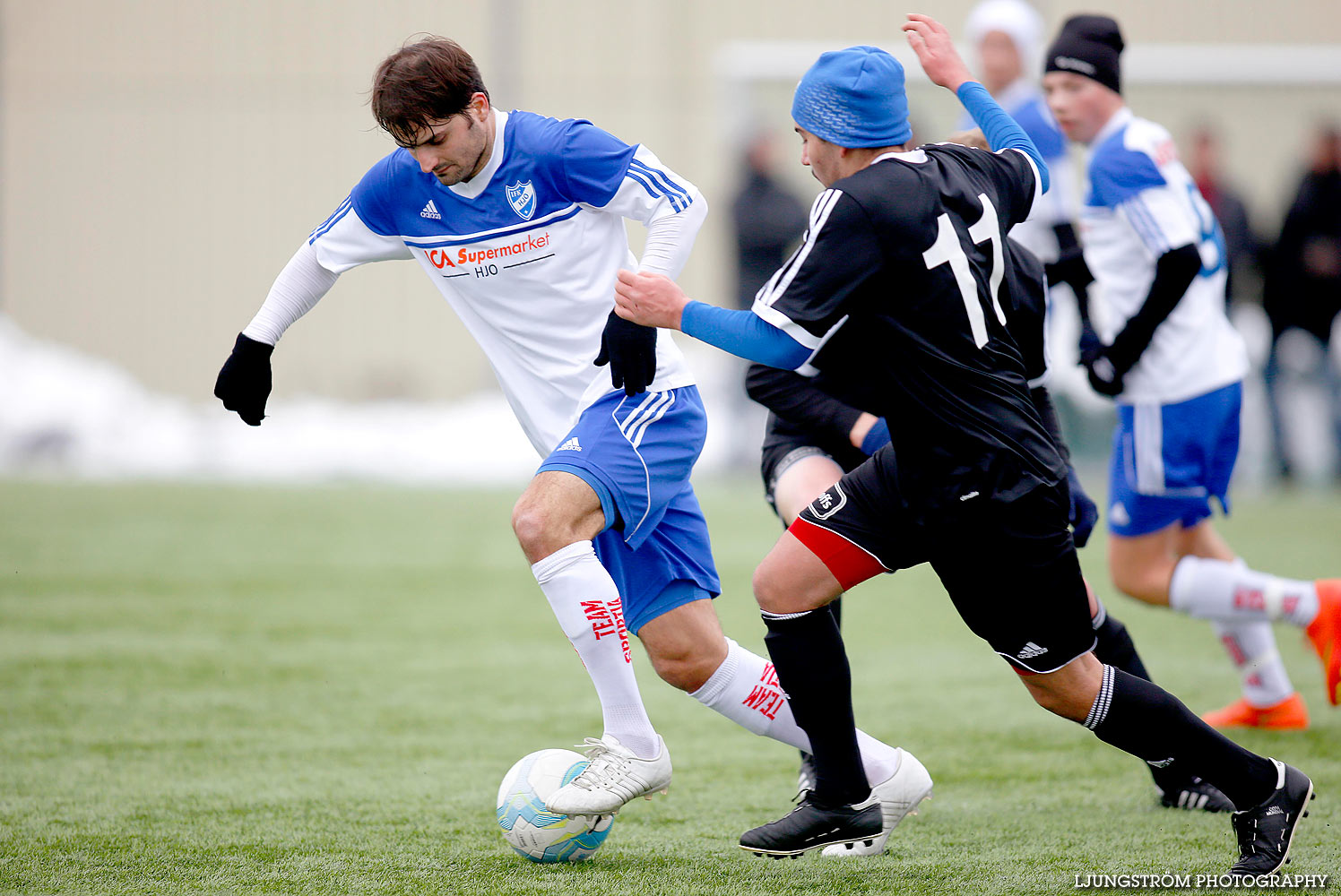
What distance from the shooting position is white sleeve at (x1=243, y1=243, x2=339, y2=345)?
13.0 ft

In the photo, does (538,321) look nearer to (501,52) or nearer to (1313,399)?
(1313,399)

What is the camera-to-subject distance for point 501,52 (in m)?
18.0

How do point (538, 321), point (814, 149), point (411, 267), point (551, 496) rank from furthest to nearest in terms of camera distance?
1. point (411, 267)
2. point (538, 321)
3. point (551, 496)
4. point (814, 149)

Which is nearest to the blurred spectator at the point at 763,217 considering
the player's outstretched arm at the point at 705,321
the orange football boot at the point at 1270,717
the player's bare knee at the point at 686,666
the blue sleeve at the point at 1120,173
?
the blue sleeve at the point at 1120,173

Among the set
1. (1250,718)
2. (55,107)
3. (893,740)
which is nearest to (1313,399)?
(1250,718)

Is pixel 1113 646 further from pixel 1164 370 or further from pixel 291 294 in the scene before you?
pixel 291 294

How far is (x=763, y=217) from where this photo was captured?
1307 cm

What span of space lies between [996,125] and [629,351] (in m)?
1.10

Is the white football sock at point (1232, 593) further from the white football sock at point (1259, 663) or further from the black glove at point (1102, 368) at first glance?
the black glove at point (1102, 368)

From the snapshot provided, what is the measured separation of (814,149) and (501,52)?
611 inches

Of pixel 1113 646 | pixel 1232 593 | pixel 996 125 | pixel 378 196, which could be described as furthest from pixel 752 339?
pixel 1232 593

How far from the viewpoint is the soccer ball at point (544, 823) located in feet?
11.7

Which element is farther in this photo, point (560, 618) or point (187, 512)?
point (187, 512)

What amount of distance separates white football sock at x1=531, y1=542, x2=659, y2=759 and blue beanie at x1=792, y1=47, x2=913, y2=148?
1.16m
